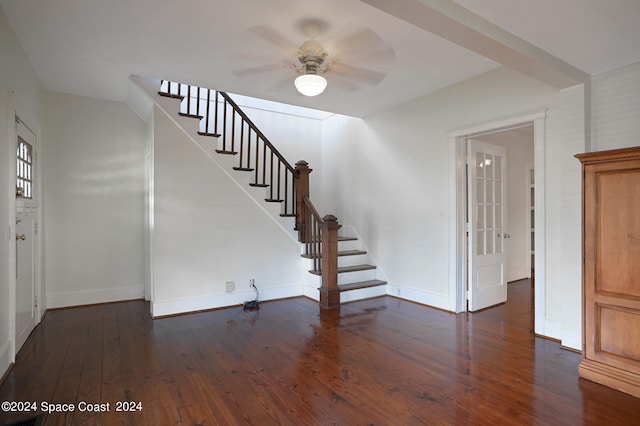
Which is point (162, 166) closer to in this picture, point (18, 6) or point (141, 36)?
point (141, 36)

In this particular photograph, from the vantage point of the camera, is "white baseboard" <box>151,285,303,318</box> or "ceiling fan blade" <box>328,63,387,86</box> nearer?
"ceiling fan blade" <box>328,63,387,86</box>

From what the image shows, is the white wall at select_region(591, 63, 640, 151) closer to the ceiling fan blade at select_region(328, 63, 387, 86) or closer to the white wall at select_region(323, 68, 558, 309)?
the white wall at select_region(323, 68, 558, 309)

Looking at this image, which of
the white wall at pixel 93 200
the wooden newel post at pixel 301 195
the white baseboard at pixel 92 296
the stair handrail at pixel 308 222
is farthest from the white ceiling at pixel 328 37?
the white baseboard at pixel 92 296

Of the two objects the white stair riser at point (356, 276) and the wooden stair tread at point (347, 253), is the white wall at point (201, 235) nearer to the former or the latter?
the wooden stair tread at point (347, 253)

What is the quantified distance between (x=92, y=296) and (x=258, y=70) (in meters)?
3.81

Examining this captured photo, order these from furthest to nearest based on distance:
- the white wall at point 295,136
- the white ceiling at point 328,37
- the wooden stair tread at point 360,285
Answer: the white wall at point 295,136
the wooden stair tread at point 360,285
the white ceiling at point 328,37

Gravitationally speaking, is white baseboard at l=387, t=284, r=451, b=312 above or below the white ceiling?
below

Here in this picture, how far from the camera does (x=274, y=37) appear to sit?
2883mm

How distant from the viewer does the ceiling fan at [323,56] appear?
2822 millimetres

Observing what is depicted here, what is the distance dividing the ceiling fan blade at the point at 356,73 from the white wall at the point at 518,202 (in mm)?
3434

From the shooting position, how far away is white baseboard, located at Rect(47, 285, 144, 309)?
4.53 metres

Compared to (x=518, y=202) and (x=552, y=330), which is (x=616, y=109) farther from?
(x=518, y=202)

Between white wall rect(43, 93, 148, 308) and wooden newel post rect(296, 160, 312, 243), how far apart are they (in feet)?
7.50

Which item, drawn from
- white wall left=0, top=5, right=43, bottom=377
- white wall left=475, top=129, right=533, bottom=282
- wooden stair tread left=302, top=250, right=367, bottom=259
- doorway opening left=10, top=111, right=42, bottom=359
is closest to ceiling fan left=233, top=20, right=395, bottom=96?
white wall left=0, top=5, right=43, bottom=377
